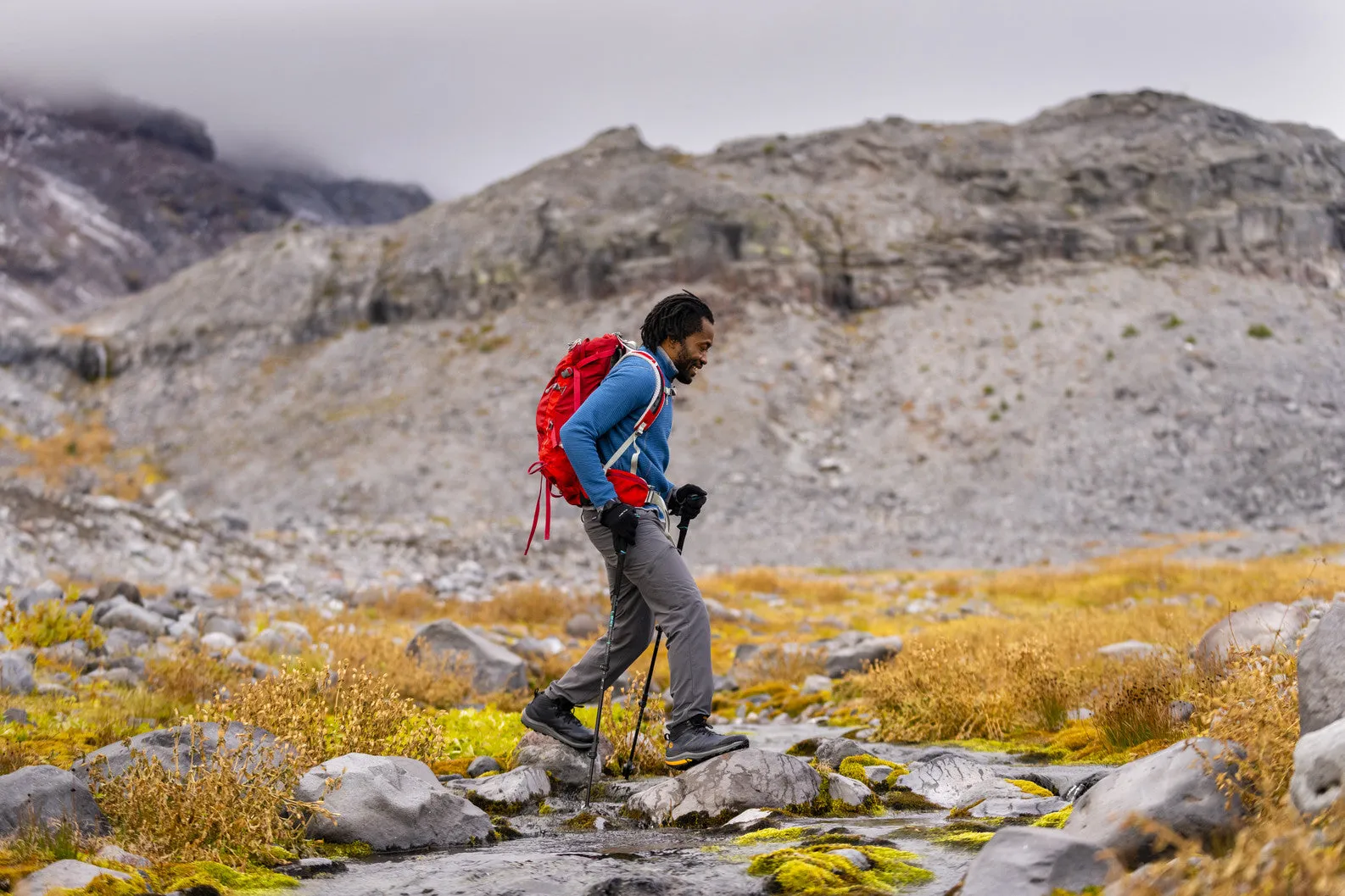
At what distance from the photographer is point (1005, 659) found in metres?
7.96

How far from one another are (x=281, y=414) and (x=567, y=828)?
42693mm

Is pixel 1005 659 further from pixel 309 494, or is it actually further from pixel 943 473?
pixel 309 494

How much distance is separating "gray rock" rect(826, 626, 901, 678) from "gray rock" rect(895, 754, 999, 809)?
4.25 m

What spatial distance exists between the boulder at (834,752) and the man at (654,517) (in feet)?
2.73

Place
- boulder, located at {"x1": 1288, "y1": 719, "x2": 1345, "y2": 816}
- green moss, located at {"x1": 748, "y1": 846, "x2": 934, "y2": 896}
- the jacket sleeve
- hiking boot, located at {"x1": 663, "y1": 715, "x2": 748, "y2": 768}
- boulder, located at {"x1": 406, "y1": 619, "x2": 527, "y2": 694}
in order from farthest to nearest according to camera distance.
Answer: boulder, located at {"x1": 406, "y1": 619, "x2": 527, "y2": 694} < hiking boot, located at {"x1": 663, "y1": 715, "x2": 748, "y2": 768} < the jacket sleeve < green moss, located at {"x1": 748, "y1": 846, "x2": 934, "y2": 896} < boulder, located at {"x1": 1288, "y1": 719, "x2": 1345, "y2": 816}

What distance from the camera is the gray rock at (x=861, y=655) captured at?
1034 centimetres

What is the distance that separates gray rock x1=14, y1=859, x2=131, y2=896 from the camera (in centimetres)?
305

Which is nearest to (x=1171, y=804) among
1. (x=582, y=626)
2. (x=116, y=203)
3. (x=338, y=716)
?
(x=338, y=716)

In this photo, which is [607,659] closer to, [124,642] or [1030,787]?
[1030,787]

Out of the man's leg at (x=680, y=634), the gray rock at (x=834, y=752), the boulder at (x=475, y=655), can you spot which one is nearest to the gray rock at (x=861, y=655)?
the boulder at (x=475, y=655)

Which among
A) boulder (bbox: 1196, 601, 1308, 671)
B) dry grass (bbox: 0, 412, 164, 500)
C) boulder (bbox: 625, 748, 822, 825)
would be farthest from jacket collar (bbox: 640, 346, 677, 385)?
dry grass (bbox: 0, 412, 164, 500)

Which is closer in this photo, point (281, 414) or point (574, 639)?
point (574, 639)

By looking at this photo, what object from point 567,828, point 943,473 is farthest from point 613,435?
point 943,473

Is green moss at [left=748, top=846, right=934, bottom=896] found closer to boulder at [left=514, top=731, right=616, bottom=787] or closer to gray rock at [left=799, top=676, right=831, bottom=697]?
boulder at [left=514, top=731, right=616, bottom=787]
